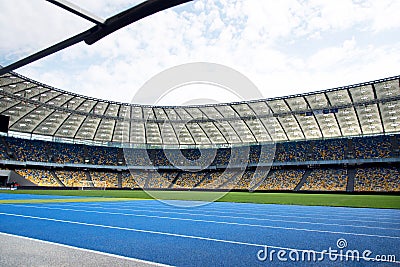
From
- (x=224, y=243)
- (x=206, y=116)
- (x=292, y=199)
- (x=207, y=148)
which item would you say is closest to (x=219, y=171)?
(x=207, y=148)

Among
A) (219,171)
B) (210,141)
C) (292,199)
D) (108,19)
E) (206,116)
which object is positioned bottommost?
(108,19)

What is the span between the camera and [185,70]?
11.3 m

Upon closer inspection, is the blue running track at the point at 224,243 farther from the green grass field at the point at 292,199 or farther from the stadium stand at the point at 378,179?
the stadium stand at the point at 378,179

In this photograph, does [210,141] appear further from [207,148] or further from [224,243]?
[224,243]

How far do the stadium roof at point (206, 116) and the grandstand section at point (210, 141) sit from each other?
0.53ft

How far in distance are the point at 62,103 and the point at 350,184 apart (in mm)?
45204

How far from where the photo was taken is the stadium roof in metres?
40.6

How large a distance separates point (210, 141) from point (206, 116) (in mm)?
12228

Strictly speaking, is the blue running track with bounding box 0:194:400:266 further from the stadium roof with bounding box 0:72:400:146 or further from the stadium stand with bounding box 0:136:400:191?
the stadium stand with bounding box 0:136:400:191

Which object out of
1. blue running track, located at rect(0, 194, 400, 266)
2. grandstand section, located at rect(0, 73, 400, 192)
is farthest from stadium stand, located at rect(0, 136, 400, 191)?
blue running track, located at rect(0, 194, 400, 266)

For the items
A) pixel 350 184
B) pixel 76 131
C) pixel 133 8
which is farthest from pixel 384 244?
pixel 76 131

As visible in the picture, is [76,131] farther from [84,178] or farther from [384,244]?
[384,244]

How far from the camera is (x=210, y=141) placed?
6594cm

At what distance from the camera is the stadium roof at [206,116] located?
40594mm
